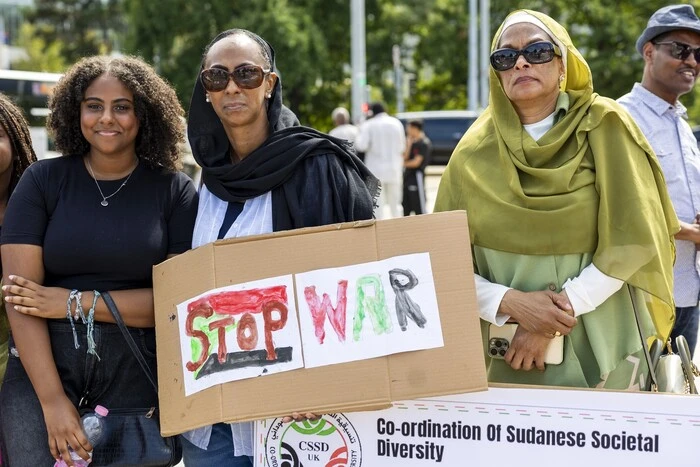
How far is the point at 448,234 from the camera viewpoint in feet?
8.71

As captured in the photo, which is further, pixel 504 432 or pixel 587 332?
pixel 587 332

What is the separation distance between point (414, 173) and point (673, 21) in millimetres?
9544

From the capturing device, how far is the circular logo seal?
2799mm

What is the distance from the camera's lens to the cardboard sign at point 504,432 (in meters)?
2.55

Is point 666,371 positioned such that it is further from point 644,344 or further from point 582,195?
point 582,195

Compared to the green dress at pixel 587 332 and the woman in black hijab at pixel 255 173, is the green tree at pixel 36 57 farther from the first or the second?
the green dress at pixel 587 332

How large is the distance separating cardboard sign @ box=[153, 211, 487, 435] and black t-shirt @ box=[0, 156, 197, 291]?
286 mm

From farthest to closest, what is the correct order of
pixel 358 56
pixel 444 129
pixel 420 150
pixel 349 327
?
1. pixel 444 129
2. pixel 358 56
3. pixel 420 150
4. pixel 349 327

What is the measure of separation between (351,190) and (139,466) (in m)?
1.11

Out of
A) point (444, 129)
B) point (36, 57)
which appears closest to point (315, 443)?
point (444, 129)

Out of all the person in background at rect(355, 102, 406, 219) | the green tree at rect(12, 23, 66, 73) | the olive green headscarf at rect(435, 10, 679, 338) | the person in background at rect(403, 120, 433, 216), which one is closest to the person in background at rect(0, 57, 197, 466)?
the olive green headscarf at rect(435, 10, 679, 338)

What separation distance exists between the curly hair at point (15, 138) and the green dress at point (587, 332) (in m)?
1.77

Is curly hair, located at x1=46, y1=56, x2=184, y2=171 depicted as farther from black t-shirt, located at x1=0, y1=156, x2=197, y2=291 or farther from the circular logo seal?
the circular logo seal

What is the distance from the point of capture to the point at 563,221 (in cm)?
286
